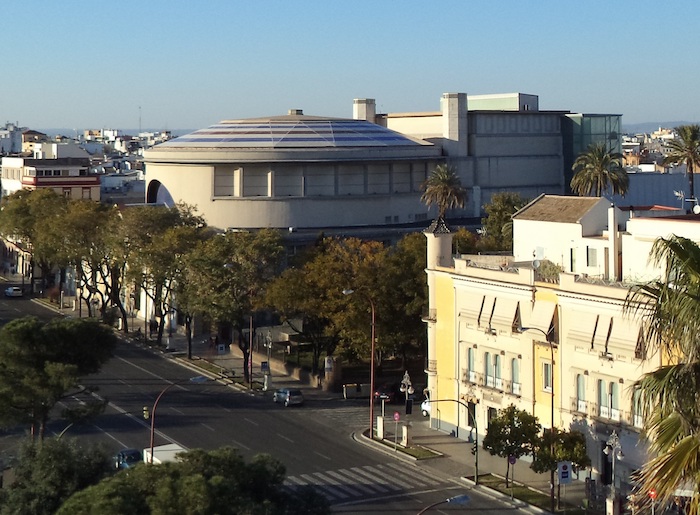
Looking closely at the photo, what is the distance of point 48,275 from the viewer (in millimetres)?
121750

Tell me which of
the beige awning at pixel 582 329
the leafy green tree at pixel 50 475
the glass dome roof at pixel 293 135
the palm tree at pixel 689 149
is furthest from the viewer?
the glass dome roof at pixel 293 135

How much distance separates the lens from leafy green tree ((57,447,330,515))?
99.4ft

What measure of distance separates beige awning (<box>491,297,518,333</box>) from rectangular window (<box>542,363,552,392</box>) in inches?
99.8

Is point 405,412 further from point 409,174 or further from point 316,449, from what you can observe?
point 409,174

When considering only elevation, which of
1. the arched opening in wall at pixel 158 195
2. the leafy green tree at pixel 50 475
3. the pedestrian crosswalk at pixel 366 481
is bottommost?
the pedestrian crosswalk at pixel 366 481

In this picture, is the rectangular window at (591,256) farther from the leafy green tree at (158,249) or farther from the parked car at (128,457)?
the leafy green tree at (158,249)

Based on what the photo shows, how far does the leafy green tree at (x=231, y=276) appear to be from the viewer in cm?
7788

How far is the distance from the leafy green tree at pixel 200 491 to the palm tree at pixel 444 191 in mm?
74210

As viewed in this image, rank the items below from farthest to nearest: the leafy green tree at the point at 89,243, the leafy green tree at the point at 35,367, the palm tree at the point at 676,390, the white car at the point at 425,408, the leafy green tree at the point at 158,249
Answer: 1. the leafy green tree at the point at 89,243
2. the leafy green tree at the point at 158,249
3. the white car at the point at 425,408
4. the leafy green tree at the point at 35,367
5. the palm tree at the point at 676,390

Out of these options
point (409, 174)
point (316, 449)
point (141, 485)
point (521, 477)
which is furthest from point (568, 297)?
point (409, 174)

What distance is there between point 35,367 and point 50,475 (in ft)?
45.3

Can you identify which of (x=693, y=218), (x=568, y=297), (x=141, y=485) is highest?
(x=693, y=218)

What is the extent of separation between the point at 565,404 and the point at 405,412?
48.0 ft

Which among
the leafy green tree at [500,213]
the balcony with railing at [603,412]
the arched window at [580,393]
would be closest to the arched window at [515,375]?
the balcony with railing at [603,412]
